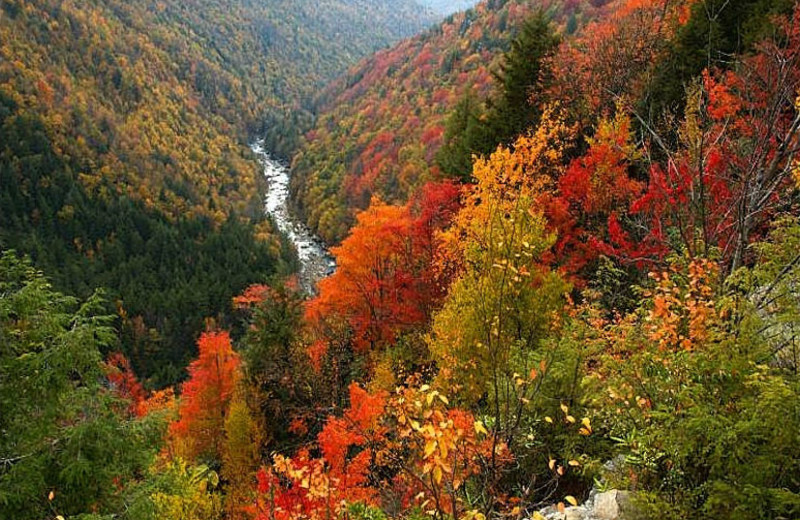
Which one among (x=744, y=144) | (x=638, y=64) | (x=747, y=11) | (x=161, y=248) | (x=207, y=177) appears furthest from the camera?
(x=207, y=177)

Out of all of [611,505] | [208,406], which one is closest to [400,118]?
[208,406]

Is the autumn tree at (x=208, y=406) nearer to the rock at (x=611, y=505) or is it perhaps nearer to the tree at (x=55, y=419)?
the tree at (x=55, y=419)

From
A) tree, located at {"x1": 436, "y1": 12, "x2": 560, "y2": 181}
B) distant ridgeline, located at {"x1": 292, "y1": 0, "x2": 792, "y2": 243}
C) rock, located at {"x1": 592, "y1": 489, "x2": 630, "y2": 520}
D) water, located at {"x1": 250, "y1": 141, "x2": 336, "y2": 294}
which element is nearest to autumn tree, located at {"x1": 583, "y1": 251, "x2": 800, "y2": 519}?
rock, located at {"x1": 592, "y1": 489, "x2": 630, "y2": 520}

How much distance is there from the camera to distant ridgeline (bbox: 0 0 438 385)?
Result: 291 feet

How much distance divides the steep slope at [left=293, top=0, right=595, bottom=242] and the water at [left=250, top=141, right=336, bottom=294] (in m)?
3.06

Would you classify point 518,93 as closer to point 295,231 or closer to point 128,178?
point 295,231

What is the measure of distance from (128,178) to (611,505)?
13691cm

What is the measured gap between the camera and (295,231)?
106 meters

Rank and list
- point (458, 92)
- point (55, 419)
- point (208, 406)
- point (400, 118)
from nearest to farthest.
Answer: point (55, 419) < point (208, 406) < point (458, 92) < point (400, 118)

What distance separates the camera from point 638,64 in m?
27.2

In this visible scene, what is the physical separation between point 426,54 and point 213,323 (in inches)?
3350

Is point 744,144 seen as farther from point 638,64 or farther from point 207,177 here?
point 207,177

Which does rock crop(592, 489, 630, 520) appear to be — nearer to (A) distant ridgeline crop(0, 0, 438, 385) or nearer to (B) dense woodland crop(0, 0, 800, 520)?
(B) dense woodland crop(0, 0, 800, 520)

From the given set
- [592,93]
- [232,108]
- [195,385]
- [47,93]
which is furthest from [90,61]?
[592,93]
